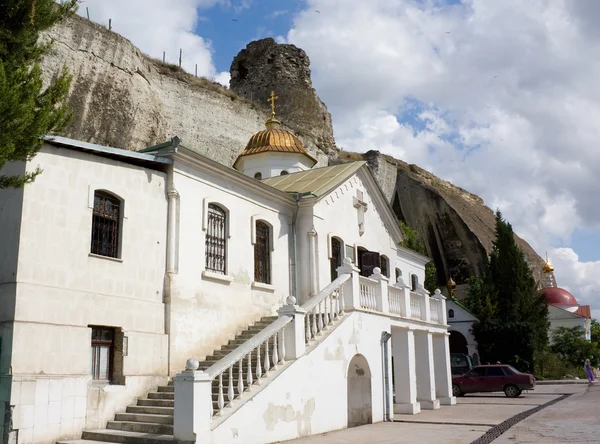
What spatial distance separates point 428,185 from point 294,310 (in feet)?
158

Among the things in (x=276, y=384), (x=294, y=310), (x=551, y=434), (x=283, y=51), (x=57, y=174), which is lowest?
(x=551, y=434)

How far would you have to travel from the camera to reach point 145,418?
11.6m

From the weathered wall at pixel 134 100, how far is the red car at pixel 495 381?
69.1ft

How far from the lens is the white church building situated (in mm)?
10836

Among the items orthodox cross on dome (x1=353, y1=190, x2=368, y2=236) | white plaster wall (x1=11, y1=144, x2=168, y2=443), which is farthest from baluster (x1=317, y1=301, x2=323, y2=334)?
orthodox cross on dome (x1=353, y1=190, x2=368, y2=236)

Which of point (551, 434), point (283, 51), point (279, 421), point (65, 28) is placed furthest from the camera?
point (283, 51)

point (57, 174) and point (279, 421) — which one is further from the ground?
point (57, 174)

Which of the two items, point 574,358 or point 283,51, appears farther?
point 283,51

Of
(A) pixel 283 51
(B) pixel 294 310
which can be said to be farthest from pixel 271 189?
(A) pixel 283 51

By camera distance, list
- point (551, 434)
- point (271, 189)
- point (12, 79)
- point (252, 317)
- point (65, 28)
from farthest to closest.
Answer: point (65, 28)
point (271, 189)
point (252, 317)
point (551, 434)
point (12, 79)

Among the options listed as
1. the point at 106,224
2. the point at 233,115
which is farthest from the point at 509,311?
the point at 106,224

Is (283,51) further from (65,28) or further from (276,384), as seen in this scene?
(276,384)

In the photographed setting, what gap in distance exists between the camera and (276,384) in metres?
→ 11.8

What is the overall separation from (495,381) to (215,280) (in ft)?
51.8
